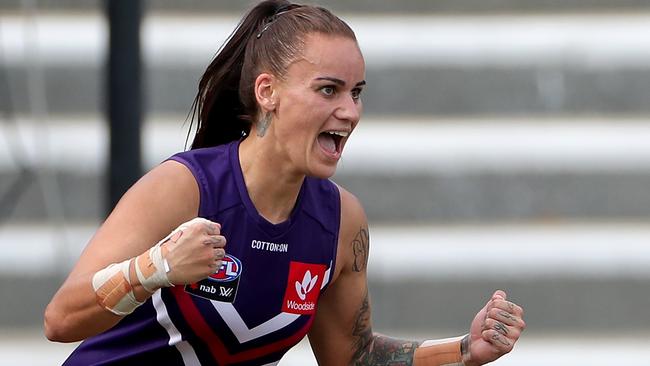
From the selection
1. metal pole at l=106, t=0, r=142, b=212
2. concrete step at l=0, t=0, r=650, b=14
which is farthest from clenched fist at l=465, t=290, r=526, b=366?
concrete step at l=0, t=0, r=650, b=14

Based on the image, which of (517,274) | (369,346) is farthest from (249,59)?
(517,274)

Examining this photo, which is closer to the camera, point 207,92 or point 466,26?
point 207,92

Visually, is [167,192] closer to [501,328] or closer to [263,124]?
[263,124]

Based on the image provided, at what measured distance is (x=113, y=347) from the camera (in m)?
3.35

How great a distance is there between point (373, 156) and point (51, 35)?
1.30 m

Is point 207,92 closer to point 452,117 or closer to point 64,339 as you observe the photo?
point 64,339

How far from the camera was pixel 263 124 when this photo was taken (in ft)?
10.9

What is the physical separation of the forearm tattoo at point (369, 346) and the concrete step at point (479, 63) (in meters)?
1.79

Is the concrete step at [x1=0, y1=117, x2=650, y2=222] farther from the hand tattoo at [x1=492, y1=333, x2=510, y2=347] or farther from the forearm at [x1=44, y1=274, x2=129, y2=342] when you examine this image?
the forearm at [x1=44, y1=274, x2=129, y2=342]

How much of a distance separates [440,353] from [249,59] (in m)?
0.89

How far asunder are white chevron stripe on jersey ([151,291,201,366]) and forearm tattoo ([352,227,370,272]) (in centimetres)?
49

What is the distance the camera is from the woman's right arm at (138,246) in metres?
2.86

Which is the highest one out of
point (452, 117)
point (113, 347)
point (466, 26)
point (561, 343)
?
point (466, 26)

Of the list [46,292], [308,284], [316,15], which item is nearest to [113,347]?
[308,284]
